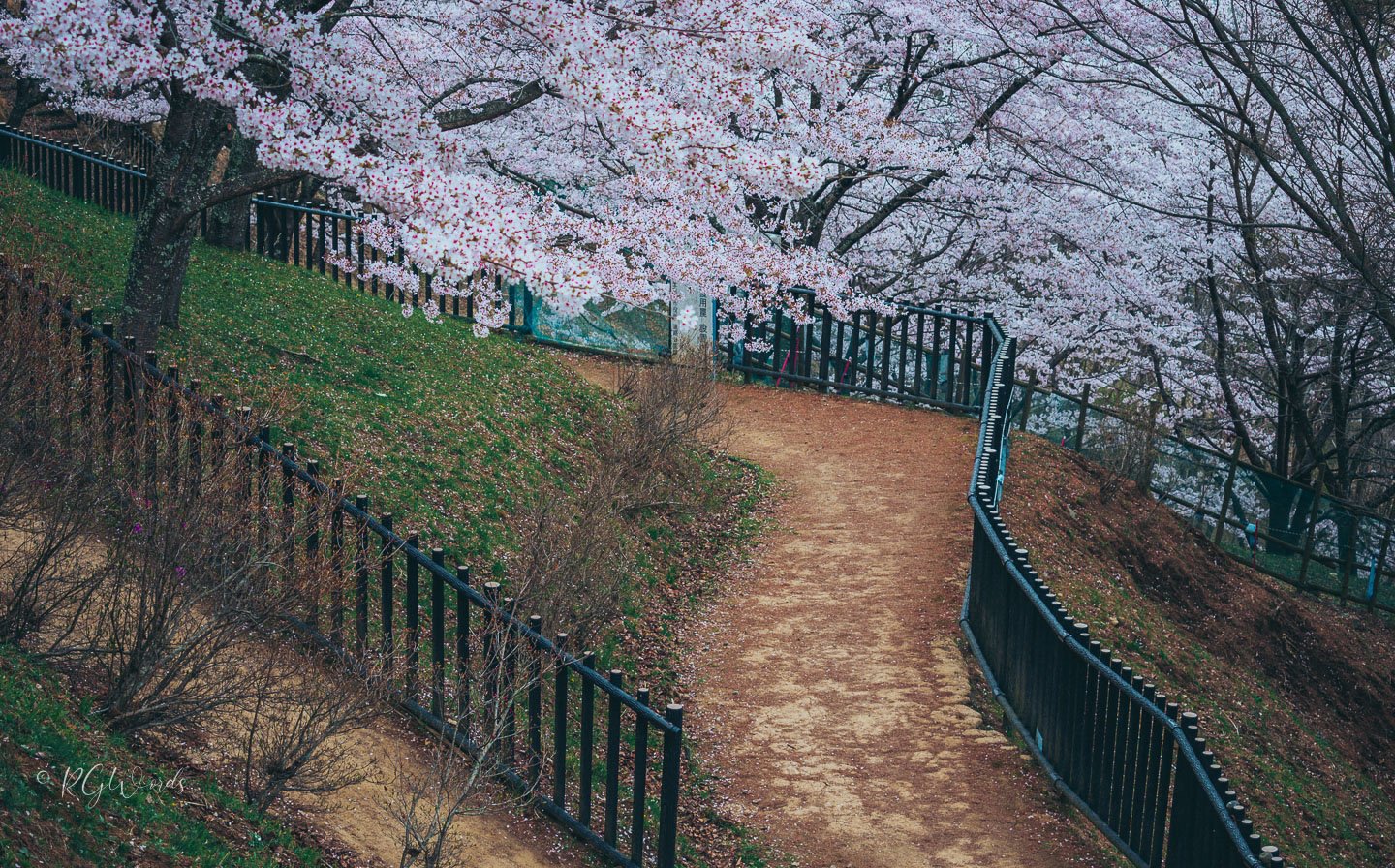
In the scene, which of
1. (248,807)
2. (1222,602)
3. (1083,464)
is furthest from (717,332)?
(248,807)

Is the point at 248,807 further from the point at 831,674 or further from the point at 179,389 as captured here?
the point at 831,674

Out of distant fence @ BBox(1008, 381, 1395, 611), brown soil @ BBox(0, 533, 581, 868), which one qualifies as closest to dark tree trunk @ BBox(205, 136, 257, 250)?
brown soil @ BBox(0, 533, 581, 868)

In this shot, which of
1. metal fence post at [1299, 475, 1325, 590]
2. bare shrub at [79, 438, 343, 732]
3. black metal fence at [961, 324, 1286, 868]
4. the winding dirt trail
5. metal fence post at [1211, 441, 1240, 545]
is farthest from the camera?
metal fence post at [1211, 441, 1240, 545]

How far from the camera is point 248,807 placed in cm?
→ 476

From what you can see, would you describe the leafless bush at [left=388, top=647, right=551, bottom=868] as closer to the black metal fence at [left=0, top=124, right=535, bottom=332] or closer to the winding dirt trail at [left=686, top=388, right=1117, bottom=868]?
the winding dirt trail at [left=686, top=388, right=1117, bottom=868]

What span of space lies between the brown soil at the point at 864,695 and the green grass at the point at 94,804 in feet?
10.4

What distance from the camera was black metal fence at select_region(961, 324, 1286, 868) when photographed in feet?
18.2

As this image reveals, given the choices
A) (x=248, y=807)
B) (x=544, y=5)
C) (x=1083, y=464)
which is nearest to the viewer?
(x=248, y=807)

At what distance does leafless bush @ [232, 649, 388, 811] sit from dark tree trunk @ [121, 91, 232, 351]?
474 centimetres

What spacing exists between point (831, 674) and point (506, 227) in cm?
405

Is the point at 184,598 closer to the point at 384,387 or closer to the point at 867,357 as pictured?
the point at 384,387

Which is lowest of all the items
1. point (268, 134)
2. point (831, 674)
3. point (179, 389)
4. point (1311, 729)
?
point (1311, 729)

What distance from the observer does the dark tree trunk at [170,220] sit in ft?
29.6

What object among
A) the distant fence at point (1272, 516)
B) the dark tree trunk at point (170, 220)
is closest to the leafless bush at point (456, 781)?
the dark tree trunk at point (170, 220)
